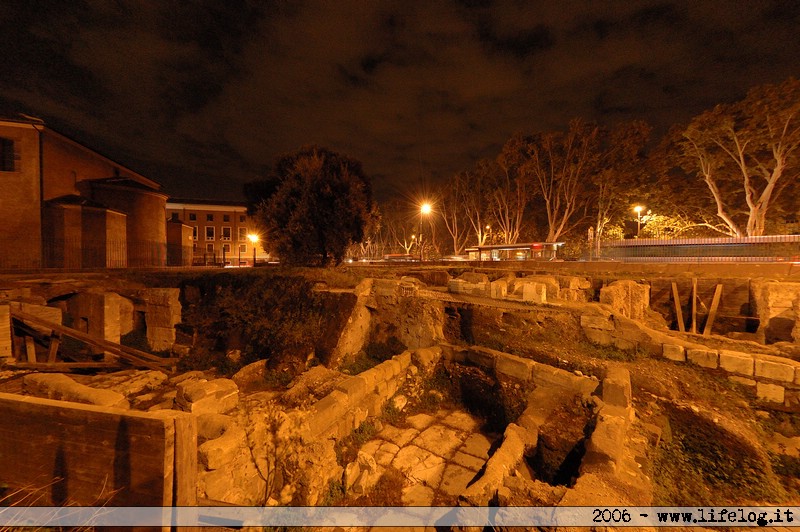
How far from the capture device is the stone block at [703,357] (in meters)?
6.50

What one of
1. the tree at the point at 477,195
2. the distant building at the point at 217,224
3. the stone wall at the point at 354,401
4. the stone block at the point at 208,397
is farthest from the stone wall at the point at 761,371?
the distant building at the point at 217,224

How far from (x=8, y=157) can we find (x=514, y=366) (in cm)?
2614

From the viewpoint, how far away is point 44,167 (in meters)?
16.0

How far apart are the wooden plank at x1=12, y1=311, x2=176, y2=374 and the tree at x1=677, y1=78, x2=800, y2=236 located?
28.0 meters

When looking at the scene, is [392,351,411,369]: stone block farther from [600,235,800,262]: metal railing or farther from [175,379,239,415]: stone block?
[600,235,800,262]: metal railing

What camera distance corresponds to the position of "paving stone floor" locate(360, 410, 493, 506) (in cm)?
470

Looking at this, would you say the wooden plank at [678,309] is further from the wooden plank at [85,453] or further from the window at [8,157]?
the window at [8,157]

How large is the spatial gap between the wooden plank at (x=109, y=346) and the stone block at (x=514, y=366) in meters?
9.74

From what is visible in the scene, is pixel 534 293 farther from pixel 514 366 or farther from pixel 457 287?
pixel 514 366

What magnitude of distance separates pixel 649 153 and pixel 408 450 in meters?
27.4

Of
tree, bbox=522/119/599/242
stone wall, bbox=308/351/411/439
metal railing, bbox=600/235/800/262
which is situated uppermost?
tree, bbox=522/119/599/242

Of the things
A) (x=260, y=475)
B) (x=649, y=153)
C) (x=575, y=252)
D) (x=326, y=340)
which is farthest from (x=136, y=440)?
(x=649, y=153)

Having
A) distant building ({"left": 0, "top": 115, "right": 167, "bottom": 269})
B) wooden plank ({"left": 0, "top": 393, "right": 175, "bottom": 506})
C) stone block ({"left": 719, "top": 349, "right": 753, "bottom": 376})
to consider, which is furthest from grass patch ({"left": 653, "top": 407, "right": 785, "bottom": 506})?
distant building ({"left": 0, "top": 115, "right": 167, "bottom": 269})

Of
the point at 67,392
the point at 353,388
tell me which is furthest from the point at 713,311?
the point at 67,392
